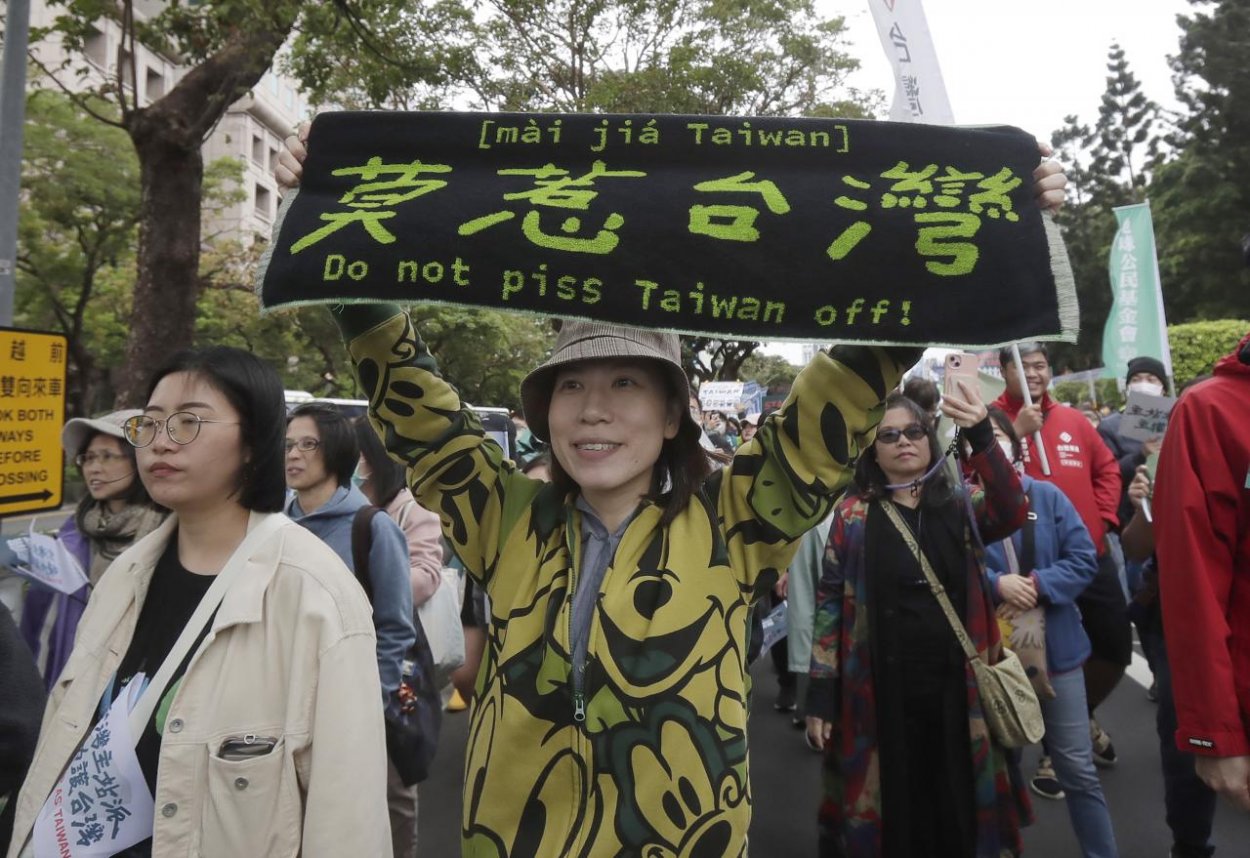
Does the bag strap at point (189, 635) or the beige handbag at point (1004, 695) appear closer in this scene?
the bag strap at point (189, 635)

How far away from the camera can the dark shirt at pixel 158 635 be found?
5.96ft

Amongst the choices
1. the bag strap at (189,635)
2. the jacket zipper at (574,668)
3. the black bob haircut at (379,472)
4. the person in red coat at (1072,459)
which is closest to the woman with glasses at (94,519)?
the black bob haircut at (379,472)

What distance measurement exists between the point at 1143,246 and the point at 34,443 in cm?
743

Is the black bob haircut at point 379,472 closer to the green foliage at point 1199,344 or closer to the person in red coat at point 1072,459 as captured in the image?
the person in red coat at point 1072,459

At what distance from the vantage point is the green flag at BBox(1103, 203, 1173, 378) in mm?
6496

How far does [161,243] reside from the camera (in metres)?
6.90

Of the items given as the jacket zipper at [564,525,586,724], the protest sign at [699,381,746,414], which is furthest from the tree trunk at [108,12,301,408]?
the protest sign at [699,381,746,414]

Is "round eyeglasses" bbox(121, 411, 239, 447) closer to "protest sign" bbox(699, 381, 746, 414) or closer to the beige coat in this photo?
the beige coat

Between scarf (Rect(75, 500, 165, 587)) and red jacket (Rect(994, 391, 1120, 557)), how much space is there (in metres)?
4.16

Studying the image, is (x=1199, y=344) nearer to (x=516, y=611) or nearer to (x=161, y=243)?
(x=161, y=243)

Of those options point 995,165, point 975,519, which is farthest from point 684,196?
point 975,519

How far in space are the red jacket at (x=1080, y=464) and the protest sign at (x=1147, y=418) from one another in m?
0.52

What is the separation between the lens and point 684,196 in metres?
1.59

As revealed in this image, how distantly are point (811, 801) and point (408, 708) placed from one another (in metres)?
2.39
